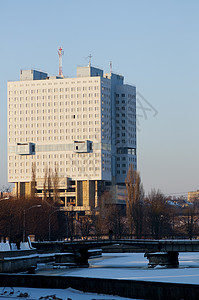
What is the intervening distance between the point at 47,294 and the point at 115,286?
24.6 feet

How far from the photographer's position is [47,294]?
73.7m

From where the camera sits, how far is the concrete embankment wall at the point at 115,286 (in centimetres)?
6234

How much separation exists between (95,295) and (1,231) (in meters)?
86.3

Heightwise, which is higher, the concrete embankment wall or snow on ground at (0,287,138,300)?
the concrete embankment wall

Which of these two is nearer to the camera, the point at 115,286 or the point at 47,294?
the point at 115,286

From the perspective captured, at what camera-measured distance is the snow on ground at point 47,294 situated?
7019 cm

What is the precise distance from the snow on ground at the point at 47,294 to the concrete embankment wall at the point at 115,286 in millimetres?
809

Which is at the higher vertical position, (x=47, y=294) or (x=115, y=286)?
(x=115, y=286)

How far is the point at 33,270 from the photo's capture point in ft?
366

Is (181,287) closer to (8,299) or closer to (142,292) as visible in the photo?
(142,292)

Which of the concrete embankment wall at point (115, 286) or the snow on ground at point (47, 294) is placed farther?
the snow on ground at point (47, 294)

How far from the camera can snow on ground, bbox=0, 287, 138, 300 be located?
70188 millimetres

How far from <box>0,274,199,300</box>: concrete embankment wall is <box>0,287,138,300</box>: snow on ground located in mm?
809

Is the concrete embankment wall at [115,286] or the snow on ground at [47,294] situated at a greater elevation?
the concrete embankment wall at [115,286]
